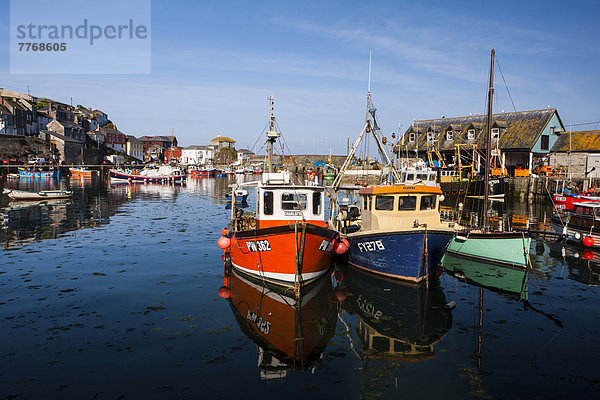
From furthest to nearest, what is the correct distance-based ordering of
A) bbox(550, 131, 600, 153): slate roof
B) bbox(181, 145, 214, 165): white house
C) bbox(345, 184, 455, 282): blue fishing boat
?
bbox(181, 145, 214, 165): white house → bbox(550, 131, 600, 153): slate roof → bbox(345, 184, 455, 282): blue fishing boat

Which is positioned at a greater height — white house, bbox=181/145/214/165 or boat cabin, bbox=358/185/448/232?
white house, bbox=181/145/214/165

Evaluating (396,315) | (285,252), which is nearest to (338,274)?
(285,252)

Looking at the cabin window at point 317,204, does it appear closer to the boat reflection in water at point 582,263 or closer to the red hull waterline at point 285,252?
the red hull waterline at point 285,252

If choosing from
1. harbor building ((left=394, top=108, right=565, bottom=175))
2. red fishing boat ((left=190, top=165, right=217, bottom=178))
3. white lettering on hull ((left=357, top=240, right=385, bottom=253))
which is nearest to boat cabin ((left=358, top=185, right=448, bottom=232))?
white lettering on hull ((left=357, top=240, right=385, bottom=253))

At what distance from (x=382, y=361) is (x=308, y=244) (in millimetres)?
5359

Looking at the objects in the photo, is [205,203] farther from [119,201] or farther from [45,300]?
[45,300]

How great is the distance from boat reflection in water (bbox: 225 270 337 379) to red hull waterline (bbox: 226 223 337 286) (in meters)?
0.60

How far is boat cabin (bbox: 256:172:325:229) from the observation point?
16.8m

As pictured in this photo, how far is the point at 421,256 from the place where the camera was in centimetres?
1546

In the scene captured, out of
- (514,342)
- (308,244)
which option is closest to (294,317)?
(308,244)

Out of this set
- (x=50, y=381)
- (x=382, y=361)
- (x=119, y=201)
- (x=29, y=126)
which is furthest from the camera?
(x=29, y=126)

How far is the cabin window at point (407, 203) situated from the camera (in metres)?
17.3

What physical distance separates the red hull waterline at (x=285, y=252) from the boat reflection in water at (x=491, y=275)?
6521 mm

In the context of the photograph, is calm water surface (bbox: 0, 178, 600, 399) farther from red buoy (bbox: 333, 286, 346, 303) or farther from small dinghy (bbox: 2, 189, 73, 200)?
small dinghy (bbox: 2, 189, 73, 200)
